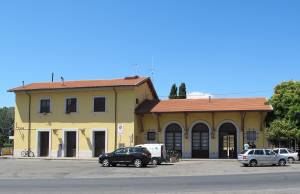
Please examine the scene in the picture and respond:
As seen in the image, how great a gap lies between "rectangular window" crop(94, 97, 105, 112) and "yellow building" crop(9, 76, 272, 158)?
0.06 metres

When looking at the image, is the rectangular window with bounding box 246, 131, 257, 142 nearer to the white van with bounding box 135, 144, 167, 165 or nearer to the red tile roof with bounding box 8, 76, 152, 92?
the white van with bounding box 135, 144, 167, 165

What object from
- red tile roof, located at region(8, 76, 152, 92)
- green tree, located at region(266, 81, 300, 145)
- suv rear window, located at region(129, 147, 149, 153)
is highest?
red tile roof, located at region(8, 76, 152, 92)

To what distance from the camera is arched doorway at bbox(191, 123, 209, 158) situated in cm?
4531

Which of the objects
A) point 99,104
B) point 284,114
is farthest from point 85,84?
point 284,114

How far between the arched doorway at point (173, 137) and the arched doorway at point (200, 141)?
1.34m

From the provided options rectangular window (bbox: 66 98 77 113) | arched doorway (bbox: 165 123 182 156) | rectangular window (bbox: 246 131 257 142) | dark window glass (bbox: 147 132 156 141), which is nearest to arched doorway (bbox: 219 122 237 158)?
rectangular window (bbox: 246 131 257 142)

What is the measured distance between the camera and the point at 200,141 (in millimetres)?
45562

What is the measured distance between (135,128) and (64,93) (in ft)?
27.5

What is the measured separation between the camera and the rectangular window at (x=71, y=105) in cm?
4884

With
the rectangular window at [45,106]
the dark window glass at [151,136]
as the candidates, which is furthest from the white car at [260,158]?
the rectangular window at [45,106]

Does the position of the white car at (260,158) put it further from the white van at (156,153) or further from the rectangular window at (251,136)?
the rectangular window at (251,136)

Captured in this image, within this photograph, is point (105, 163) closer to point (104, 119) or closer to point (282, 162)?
point (282, 162)

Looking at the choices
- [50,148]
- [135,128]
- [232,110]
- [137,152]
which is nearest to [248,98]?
[232,110]

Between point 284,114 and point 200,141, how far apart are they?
7998 mm
